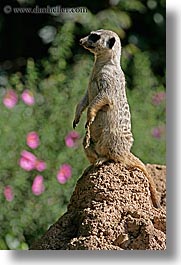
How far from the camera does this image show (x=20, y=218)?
12.0 ft

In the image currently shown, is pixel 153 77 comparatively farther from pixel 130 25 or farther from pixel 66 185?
pixel 66 185

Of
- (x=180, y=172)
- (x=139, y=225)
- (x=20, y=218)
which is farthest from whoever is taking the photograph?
(x=20, y=218)

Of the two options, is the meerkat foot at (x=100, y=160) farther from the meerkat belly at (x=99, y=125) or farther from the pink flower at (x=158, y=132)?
the pink flower at (x=158, y=132)

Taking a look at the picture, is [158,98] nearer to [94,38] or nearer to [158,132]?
[158,132]

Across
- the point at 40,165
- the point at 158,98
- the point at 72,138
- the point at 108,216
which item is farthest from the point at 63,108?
the point at 108,216

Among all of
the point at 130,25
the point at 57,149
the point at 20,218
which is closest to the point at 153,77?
the point at 130,25

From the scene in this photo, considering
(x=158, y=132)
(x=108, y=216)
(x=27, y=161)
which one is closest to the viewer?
(x=108, y=216)

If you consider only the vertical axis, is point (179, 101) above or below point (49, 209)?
above

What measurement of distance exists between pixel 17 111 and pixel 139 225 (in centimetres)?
77

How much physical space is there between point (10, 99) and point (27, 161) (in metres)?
0.24

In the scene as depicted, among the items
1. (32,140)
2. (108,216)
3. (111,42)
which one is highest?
(111,42)

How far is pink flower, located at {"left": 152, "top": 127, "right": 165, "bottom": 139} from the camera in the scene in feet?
11.6

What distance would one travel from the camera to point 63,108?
3717 mm

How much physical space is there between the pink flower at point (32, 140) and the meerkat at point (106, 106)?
1.60 feet
